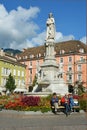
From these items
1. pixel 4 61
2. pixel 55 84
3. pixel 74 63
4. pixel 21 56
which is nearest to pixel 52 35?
pixel 55 84

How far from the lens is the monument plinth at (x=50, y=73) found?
29.8 metres

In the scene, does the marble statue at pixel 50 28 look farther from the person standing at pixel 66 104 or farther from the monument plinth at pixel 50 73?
the person standing at pixel 66 104

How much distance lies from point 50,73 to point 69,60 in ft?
185

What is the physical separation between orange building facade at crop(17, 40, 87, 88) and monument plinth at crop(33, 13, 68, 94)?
47811 mm

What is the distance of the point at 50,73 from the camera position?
30531mm

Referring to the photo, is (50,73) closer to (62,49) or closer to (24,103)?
(24,103)

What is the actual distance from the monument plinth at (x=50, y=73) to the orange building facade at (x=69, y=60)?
157ft

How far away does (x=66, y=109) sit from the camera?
19859 millimetres

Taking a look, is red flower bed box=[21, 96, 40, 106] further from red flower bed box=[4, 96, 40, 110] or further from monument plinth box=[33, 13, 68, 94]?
monument plinth box=[33, 13, 68, 94]

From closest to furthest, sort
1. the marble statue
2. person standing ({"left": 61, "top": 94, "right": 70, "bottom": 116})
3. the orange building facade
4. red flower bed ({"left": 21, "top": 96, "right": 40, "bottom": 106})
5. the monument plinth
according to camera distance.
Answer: person standing ({"left": 61, "top": 94, "right": 70, "bottom": 116}), red flower bed ({"left": 21, "top": 96, "right": 40, "bottom": 106}), the monument plinth, the marble statue, the orange building facade

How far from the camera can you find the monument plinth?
29.8 meters

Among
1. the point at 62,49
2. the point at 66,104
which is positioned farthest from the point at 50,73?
the point at 62,49

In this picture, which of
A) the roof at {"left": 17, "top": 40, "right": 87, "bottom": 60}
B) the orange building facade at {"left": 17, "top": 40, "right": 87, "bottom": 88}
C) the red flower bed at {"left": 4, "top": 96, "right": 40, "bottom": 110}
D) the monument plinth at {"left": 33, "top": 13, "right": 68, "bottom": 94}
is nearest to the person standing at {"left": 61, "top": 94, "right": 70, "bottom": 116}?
the red flower bed at {"left": 4, "top": 96, "right": 40, "bottom": 110}

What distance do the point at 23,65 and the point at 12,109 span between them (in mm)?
69080
